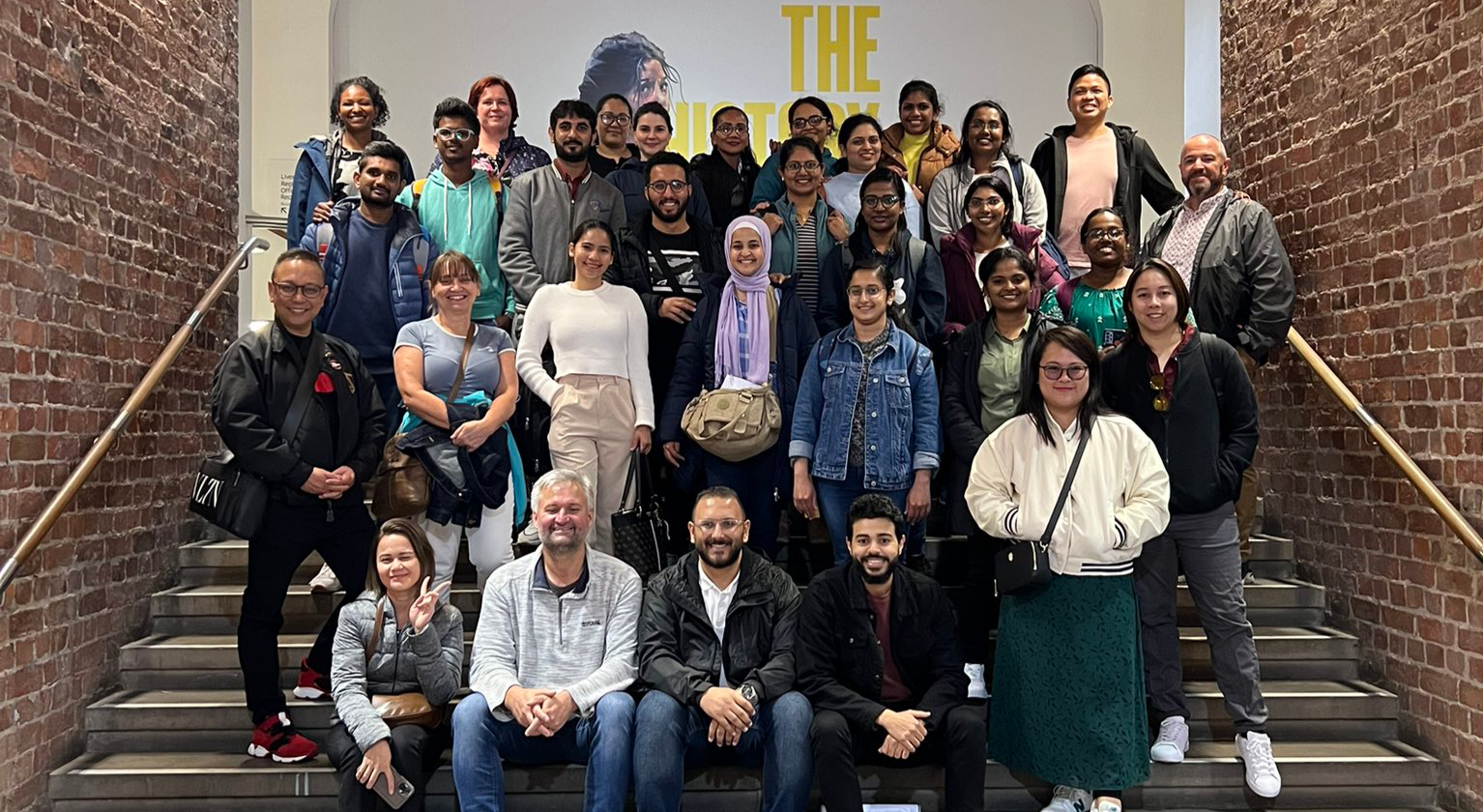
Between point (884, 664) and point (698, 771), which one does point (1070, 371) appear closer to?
point (884, 664)

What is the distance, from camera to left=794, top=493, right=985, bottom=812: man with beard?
3.74 m

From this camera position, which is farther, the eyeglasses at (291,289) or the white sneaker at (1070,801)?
the eyeglasses at (291,289)

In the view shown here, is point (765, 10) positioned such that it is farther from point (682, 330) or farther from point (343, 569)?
point (343, 569)

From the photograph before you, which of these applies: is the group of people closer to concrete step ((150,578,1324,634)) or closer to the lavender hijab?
the lavender hijab

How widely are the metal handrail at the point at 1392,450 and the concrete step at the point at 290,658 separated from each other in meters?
0.73

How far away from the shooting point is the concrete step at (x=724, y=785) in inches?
157

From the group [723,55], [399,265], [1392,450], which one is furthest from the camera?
[723,55]

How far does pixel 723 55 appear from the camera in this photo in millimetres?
7969

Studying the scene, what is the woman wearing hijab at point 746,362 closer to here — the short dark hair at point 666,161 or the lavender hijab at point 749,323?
the lavender hijab at point 749,323

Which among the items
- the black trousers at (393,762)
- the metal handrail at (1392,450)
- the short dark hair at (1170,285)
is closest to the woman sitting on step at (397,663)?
the black trousers at (393,762)

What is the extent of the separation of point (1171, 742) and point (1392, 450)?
4.37ft

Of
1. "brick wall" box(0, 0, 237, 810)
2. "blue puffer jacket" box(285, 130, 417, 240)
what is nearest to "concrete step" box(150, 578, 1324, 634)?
"brick wall" box(0, 0, 237, 810)

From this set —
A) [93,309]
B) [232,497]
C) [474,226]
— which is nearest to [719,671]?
[232,497]

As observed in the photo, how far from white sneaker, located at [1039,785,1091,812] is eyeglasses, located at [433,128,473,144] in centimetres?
334
